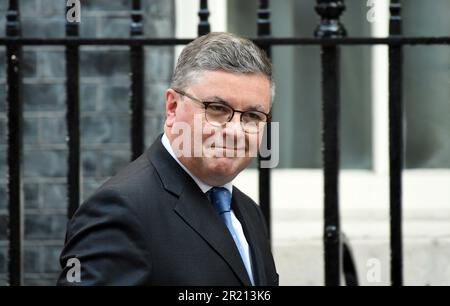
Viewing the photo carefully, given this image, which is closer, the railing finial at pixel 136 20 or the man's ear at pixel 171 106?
the man's ear at pixel 171 106

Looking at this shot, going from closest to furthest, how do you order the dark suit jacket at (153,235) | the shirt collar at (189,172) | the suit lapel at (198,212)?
the dark suit jacket at (153,235), the suit lapel at (198,212), the shirt collar at (189,172)

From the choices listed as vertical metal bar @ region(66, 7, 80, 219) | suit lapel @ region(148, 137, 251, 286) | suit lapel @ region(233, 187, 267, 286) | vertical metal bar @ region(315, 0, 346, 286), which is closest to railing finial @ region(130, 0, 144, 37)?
vertical metal bar @ region(66, 7, 80, 219)

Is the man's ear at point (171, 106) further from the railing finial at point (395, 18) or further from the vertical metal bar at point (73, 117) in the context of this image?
the railing finial at point (395, 18)

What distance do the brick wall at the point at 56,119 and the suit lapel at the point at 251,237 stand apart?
2.52 metres

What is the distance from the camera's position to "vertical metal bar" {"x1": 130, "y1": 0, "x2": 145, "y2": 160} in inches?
146

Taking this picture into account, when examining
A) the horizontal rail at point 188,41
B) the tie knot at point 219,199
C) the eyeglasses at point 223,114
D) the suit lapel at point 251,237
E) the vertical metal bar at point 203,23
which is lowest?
the suit lapel at point 251,237

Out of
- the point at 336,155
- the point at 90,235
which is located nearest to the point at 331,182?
the point at 336,155

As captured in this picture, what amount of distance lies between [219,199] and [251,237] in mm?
157

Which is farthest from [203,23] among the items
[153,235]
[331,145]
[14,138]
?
[153,235]

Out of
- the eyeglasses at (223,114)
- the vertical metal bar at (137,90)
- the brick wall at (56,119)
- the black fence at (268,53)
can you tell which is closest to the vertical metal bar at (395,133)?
the black fence at (268,53)

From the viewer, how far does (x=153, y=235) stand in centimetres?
227

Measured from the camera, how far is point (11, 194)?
3.73 metres

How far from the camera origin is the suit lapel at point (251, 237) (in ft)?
8.18

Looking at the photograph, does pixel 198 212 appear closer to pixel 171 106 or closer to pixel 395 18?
pixel 171 106
